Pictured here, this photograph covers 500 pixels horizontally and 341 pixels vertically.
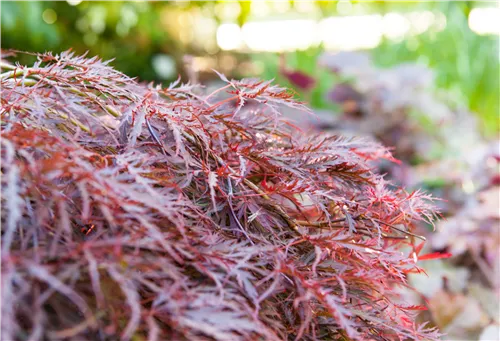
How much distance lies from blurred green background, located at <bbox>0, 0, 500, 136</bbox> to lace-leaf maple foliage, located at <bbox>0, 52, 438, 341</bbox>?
1948 mm

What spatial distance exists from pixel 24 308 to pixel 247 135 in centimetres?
35

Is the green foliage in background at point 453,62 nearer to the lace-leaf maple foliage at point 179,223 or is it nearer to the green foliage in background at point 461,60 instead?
the green foliage in background at point 461,60

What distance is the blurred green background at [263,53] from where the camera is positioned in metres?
2.79

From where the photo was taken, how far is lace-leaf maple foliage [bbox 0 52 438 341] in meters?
0.37

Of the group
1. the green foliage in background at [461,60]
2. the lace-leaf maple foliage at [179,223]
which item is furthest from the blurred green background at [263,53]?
the lace-leaf maple foliage at [179,223]

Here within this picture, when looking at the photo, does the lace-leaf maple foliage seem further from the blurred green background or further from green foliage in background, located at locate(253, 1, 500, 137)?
green foliage in background, located at locate(253, 1, 500, 137)

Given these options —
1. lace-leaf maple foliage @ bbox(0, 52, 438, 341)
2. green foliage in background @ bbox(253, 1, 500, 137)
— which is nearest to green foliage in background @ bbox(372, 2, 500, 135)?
green foliage in background @ bbox(253, 1, 500, 137)

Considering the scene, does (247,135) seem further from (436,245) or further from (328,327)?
(436,245)

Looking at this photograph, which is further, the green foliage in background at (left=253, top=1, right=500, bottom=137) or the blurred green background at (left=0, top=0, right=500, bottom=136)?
the green foliage in background at (left=253, top=1, right=500, bottom=137)

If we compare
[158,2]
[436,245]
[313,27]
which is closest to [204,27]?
[158,2]

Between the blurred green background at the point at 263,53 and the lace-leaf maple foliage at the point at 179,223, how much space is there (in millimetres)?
1948

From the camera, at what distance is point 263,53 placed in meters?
3.45

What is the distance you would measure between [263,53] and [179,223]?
10.3 feet

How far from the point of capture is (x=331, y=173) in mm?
619
